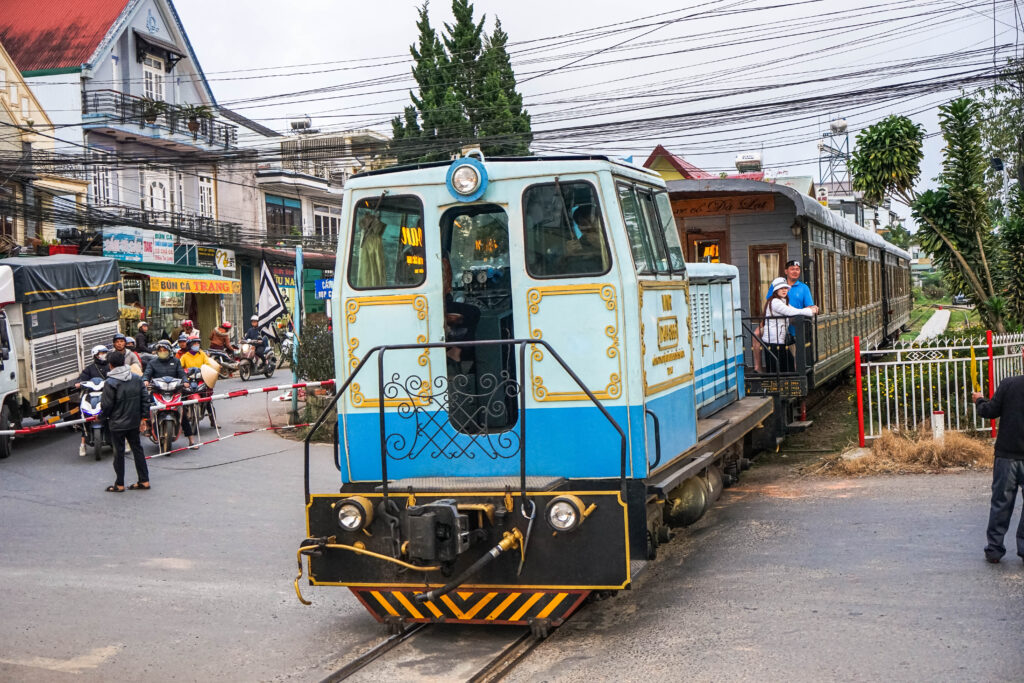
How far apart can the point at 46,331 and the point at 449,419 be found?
12.0 metres

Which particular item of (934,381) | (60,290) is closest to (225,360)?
(60,290)

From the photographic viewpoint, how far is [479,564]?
249 inches

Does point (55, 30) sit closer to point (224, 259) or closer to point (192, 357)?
point (224, 259)

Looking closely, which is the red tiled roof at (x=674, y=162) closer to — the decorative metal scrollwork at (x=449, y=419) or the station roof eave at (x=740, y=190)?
the station roof eave at (x=740, y=190)

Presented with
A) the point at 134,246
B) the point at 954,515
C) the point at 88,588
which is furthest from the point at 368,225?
the point at 134,246

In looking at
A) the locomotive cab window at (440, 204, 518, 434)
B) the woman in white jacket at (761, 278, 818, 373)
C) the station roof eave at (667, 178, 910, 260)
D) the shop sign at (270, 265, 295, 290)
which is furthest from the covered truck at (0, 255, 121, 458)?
the shop sign at (270, 265, 295, 290)

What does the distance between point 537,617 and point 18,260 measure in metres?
13.9

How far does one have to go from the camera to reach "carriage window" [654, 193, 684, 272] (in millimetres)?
7935

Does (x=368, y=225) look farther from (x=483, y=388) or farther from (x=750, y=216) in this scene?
(x=750, y=216)

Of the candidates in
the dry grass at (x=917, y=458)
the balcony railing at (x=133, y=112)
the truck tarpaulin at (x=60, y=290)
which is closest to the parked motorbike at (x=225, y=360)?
the truck tarpaulin at (x=60, y=290)

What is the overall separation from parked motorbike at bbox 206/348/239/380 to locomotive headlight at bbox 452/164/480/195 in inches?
764

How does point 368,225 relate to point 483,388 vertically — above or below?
above

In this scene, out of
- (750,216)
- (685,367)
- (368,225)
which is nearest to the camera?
(368,225)

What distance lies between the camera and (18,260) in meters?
17.3
